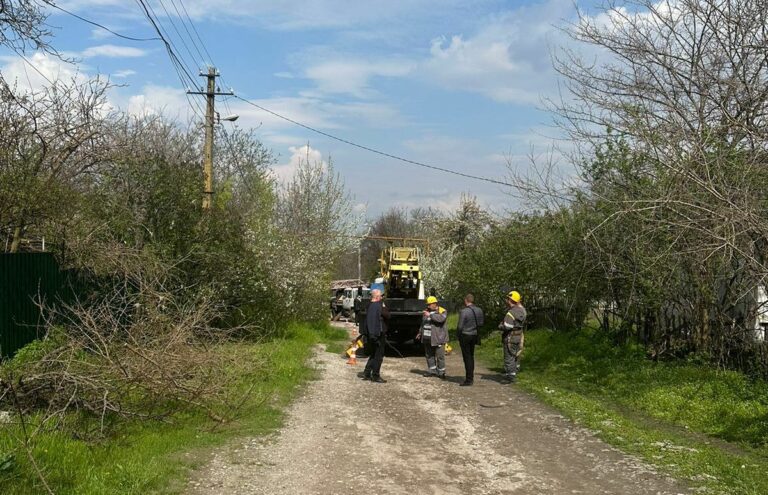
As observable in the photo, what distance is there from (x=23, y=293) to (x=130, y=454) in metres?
5.18

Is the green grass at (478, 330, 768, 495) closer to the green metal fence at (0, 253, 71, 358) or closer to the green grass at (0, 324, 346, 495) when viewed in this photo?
the green grass at (0, 324, 346, 495)

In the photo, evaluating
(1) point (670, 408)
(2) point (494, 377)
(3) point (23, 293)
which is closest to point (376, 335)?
(2) point (494, 377)

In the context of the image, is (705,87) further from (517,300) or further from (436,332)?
(436,332)

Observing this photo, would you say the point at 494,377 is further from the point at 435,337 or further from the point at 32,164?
the point at 32,164

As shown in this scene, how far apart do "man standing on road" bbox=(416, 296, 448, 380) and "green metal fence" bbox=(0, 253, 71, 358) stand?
268 inches

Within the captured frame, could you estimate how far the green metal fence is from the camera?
10156mm

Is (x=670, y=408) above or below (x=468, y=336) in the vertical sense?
below

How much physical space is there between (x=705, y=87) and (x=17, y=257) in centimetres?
1139

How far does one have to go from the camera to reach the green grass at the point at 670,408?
710 centimetres

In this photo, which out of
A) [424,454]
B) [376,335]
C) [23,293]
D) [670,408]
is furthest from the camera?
[376,335]

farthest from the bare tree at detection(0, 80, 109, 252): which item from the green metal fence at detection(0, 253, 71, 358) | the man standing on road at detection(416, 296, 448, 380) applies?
the man standing on road at detection(416, 296, 448, 380)

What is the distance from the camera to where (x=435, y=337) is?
13.5m

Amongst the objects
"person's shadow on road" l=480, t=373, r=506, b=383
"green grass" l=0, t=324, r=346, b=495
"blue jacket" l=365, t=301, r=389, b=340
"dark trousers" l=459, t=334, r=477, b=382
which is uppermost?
"blue jacket" l=365, t=301, r=389, b=340

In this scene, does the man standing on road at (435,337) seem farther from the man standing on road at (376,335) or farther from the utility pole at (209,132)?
the utility pole at (209,132)
